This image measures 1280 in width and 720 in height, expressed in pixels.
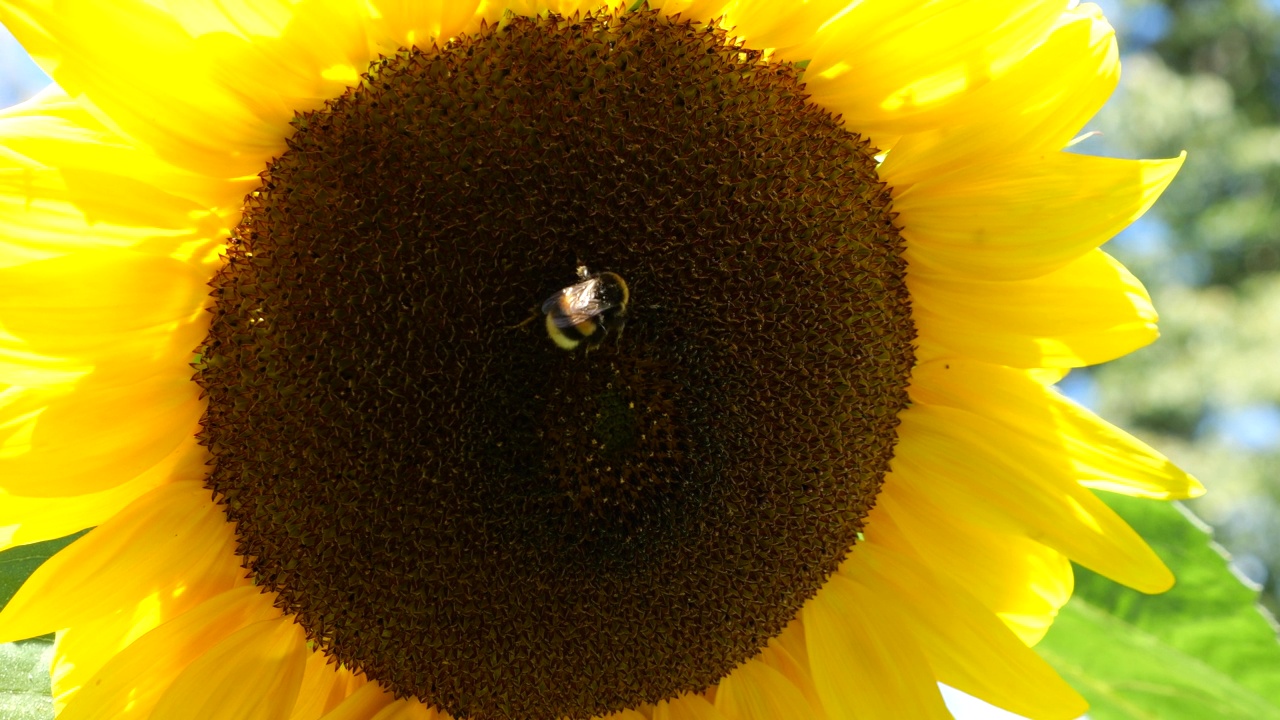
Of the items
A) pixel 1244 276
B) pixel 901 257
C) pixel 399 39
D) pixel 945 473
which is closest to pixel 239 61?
pixel 399 39

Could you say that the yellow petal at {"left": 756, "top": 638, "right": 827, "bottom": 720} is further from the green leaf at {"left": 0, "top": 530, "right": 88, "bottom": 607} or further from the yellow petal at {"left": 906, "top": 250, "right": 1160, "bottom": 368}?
the green leaf at {"left": 0, "top": 530, "right": 88, "bottom": 607}

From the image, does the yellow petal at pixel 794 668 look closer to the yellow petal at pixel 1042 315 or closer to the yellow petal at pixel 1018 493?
the yellow petal at pixel 1018 493

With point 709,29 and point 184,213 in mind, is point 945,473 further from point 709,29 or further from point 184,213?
point 184,213

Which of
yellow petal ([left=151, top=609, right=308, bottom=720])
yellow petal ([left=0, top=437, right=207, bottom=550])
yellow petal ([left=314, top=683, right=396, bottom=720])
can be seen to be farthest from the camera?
yellow petal ([left=314, top=683, right=396, bottom=720])

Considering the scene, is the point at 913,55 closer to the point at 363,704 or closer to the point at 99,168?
the point at 99,168

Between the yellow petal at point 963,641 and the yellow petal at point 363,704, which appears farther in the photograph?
the yellow petal at point 963,641

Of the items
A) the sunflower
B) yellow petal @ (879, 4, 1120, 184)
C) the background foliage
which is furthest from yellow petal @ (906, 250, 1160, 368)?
the background foliage

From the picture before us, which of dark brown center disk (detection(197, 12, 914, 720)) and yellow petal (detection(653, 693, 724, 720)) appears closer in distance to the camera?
dark brown center disk (detection(197, 12, 914, 720))

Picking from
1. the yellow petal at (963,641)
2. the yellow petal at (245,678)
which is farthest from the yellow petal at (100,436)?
the yellow petal at (963,641)
